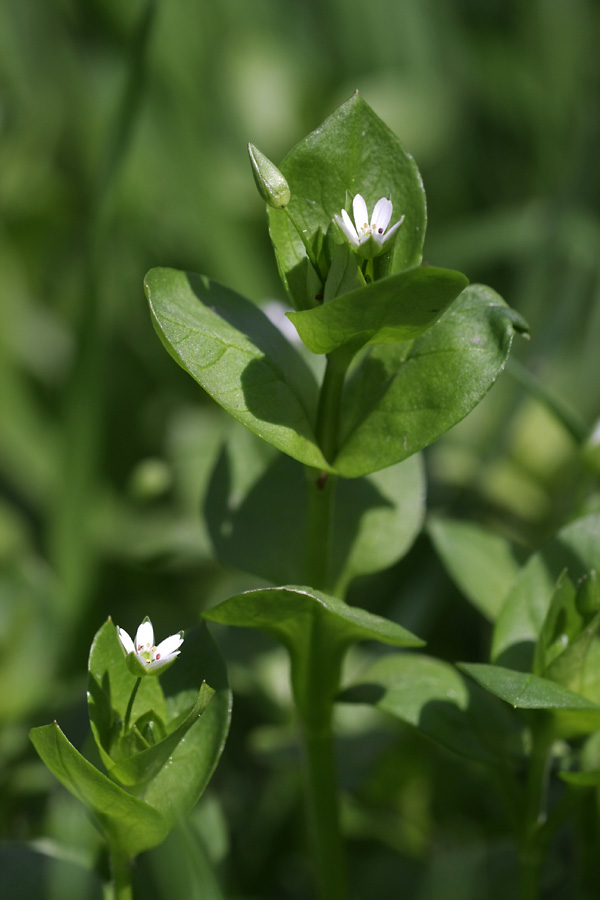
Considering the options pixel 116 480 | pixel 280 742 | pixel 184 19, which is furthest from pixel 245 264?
pixel 280 742

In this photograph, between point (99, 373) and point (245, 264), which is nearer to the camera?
point (99, 373)

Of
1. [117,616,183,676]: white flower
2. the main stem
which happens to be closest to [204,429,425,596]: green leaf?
the main stem

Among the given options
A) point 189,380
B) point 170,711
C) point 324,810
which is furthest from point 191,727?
point 189,380

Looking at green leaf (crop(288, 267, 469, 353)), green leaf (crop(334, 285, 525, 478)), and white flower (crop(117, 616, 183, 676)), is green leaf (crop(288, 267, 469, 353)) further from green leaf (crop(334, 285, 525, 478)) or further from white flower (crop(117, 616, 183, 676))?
white flower (crop(117, 616, 183, 676))

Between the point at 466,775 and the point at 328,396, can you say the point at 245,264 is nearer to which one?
the point at 466,775

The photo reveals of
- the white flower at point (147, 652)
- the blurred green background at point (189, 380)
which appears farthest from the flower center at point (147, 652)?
the blurred green background at point (189, 380)

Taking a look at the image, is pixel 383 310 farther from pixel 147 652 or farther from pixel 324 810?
pixel 324 810

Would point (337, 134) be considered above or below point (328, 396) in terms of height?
above
